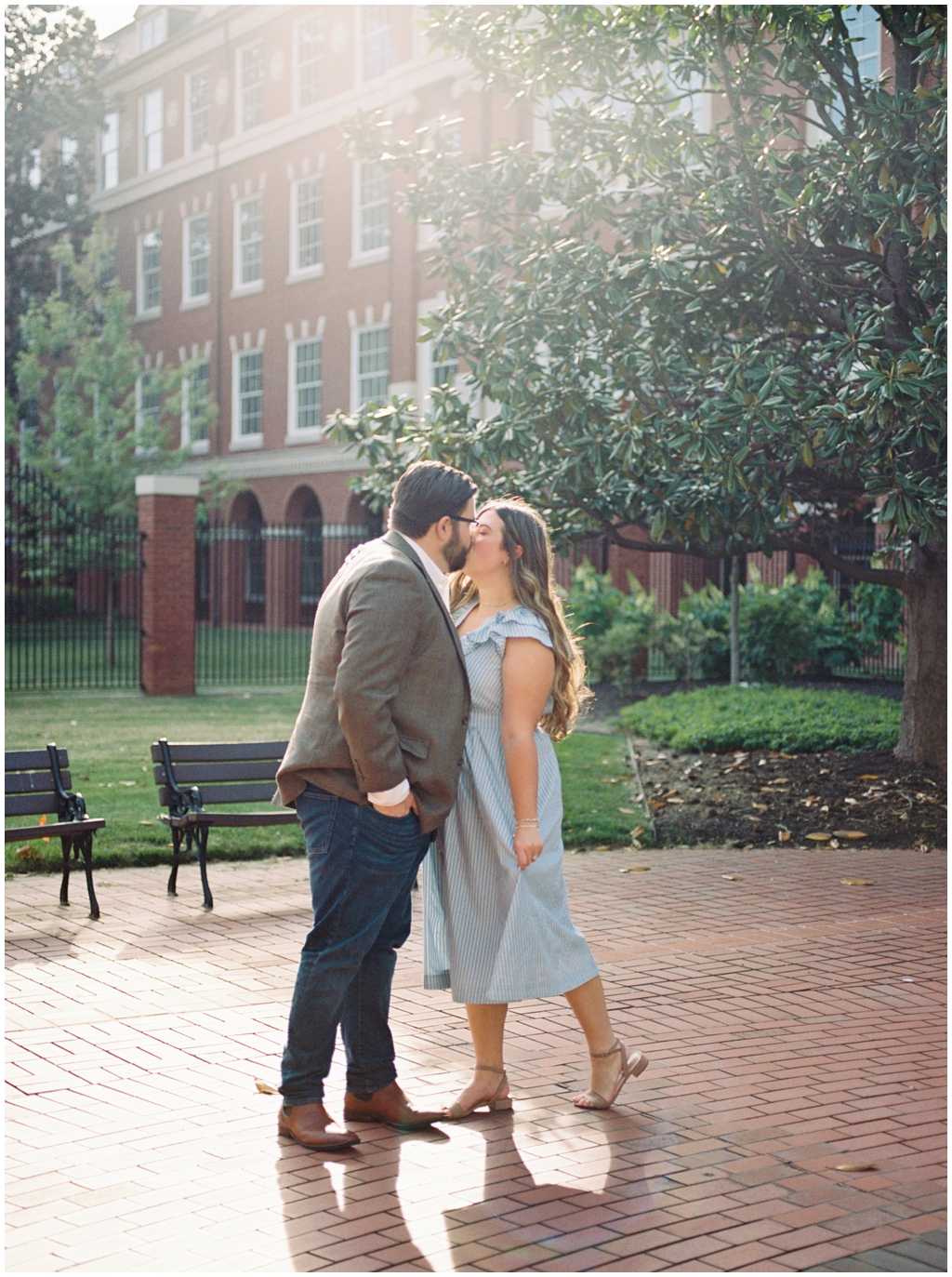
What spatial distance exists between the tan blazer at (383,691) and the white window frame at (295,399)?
28.9 m

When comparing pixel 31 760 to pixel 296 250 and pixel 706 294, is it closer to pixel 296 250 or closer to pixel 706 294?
pixel 706 294

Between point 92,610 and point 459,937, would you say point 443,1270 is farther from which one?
point 92,610

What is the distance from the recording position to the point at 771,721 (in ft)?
44.0

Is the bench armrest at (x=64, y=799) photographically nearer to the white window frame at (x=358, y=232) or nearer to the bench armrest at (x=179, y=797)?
the bench armrest at (x=179, y=797)

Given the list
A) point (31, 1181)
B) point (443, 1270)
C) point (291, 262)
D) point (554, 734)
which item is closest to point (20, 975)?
point (31, 1181)

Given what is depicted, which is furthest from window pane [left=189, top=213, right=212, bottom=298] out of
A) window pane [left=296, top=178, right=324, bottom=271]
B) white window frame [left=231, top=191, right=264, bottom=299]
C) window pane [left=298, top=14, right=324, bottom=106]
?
window pane [left=298, top=14, right=324, bottom=106]

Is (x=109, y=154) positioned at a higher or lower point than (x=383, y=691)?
higher

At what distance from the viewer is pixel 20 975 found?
607 cm

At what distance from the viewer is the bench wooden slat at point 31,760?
772cm

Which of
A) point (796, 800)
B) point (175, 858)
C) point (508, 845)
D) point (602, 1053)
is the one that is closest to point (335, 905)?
point (508, 845)

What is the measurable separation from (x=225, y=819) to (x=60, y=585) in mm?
20148

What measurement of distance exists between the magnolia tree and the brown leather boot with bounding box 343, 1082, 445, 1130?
6.06 m

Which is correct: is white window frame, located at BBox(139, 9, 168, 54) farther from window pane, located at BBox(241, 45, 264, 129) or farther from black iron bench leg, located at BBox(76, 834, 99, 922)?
black iron bench leg, located at BBox(76, 834, 99, 922)

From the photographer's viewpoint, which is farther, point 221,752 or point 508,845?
point 221,752
